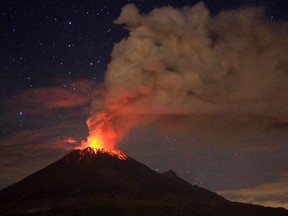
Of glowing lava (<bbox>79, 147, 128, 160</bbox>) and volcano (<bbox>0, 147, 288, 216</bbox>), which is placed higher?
glowing lava (<bbox>79, 147, 128, 160</bbox>)

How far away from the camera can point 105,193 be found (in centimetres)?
13900

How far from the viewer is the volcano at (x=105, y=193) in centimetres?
12412

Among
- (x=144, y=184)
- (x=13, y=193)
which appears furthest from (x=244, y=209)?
(x=13, y=193)

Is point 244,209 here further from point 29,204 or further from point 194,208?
point 29,204

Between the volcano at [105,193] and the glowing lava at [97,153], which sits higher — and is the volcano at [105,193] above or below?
below

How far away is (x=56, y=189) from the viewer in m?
145

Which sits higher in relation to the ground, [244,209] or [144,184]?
[144,184]

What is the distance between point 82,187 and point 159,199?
25562 millimetres

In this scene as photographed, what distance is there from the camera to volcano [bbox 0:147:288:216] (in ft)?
407

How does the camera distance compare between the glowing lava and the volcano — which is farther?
the glowing lava

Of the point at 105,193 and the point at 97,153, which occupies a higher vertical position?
the point at 97,153

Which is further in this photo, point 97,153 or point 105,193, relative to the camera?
point 97,153

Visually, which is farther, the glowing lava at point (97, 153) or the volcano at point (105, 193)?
the glowing lava at point (97, 153)

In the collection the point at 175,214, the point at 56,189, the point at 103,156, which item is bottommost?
the point at 175,214
